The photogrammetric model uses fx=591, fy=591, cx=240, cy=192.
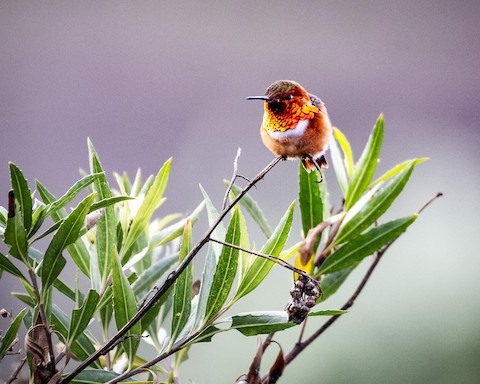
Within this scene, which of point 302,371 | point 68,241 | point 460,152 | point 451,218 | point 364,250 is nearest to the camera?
point 68,241

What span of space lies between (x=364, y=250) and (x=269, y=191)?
1795 millimetres

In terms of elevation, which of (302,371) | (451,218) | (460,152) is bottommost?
(302,371)

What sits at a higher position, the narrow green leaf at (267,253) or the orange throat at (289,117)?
the orange throat at (289,117)

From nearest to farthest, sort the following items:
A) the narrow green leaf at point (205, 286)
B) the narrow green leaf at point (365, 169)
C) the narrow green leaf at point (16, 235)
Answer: the narrow green leaf at point (16, 235), the narrow green leaf at point (205, 286), the narrow green leaf at point (365, 169)

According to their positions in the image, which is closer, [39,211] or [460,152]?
[39,211]

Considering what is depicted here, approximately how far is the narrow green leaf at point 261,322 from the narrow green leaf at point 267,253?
34 millimetres

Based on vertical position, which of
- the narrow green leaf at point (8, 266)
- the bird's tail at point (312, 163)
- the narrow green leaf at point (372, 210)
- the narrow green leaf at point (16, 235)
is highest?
the bird's tail at point (312, 163)

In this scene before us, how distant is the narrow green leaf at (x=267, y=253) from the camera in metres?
0.50

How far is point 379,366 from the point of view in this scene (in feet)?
5.86

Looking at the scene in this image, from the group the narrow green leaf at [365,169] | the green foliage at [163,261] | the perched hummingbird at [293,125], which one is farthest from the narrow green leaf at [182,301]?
the narrow green leaf at [365,169]

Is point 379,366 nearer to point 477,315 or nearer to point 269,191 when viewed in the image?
point 477,315

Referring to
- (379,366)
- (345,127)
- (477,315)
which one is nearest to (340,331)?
(379,366)

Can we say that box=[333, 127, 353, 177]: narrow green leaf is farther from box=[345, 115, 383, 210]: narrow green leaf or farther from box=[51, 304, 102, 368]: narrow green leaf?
box=[51, 304, 102, 368]: narrow green leaf

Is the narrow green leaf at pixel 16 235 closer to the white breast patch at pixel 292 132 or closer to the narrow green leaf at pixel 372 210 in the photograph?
the white breast patch at pixel 292 132
